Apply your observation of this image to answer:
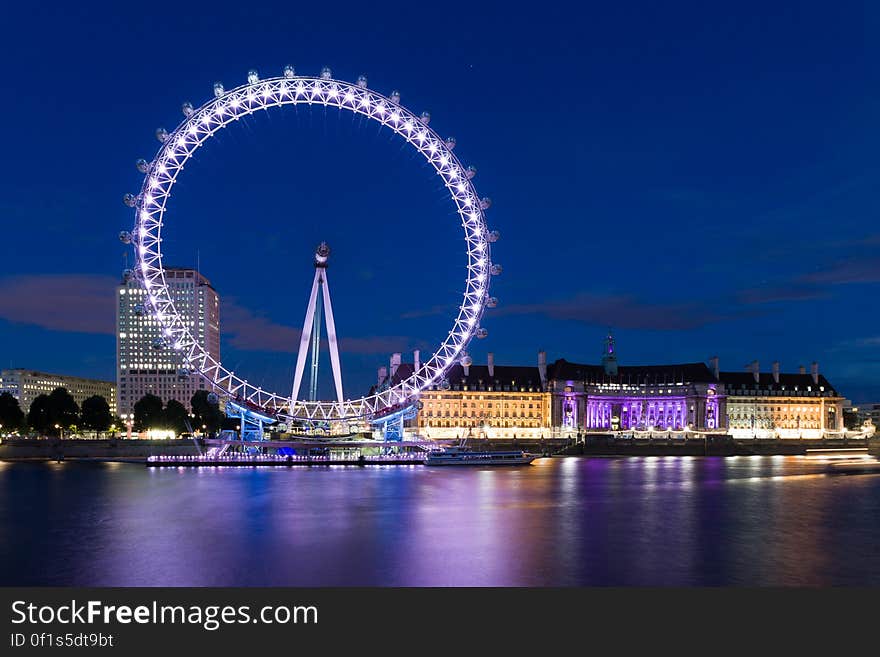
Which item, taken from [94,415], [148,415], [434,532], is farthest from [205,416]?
[434,532]

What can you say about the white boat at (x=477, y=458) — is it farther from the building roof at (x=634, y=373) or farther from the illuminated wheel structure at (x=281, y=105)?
the building roof at (x=634, y=373)

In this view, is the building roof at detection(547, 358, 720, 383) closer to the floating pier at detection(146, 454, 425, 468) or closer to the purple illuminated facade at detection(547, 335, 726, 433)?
the purple illuminated facade at detection(547, 335, 726, 433)

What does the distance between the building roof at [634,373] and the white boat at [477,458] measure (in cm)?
5345

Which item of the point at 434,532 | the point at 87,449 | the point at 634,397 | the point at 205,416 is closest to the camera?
the point at 434,532

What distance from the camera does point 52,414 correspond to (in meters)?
82.9

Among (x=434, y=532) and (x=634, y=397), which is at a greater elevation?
(x=634, y=397)

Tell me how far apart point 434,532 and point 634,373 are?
110 metres

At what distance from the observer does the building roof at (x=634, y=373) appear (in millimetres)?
127125

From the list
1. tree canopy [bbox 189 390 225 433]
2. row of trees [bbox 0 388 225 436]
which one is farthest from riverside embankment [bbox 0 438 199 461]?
tree canopy [bbox 189 390 225 433]

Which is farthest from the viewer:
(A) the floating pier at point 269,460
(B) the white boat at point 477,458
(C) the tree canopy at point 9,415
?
(C) the tree canopy at point 9,415

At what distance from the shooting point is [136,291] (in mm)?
162875

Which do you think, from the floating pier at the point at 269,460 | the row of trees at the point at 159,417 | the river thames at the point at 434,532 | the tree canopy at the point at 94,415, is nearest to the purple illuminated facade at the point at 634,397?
the row of trees at the point at 159,417

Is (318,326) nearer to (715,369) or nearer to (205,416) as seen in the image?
(205,416)

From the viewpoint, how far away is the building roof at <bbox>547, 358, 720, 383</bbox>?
127125mm
